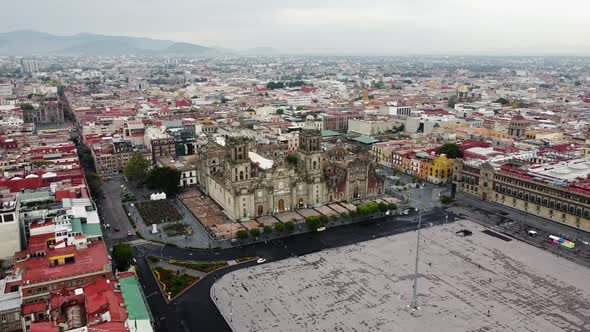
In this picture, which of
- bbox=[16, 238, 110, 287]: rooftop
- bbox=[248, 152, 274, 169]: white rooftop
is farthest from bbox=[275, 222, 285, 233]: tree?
bbox=[16, 238, 110, 287]: rooftop

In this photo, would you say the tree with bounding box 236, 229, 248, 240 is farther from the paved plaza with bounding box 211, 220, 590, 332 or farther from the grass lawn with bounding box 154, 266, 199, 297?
the grass lawn with bounding box 154, 266, 199, 297

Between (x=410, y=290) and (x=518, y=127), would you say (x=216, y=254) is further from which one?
(x=518, y=127)

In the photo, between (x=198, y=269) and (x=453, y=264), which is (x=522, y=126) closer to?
(x=453, y=264)

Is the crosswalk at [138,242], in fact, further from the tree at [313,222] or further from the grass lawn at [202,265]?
the tree at [313,222]

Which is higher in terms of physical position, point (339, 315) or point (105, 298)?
point (105, 298)

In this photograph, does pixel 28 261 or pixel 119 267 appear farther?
pixel 119 267

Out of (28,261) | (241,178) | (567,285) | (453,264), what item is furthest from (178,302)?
(567,285)

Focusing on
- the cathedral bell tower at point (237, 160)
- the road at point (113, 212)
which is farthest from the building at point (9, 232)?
the cathedral bell tower at point (237, 160)
